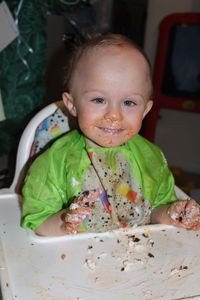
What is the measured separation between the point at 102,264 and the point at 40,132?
46cm

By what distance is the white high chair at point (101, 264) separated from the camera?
2.55 feet

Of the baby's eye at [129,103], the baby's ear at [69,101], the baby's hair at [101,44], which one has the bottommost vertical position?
the baby's ear at [69,101]

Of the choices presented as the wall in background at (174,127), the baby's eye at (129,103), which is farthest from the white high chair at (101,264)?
the wall in background at (174,127)

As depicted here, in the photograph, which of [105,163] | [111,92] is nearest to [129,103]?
[111,92]

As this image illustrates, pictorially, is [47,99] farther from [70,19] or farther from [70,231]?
[70,231]

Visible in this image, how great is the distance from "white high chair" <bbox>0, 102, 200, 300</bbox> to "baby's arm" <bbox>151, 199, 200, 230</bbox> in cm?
2

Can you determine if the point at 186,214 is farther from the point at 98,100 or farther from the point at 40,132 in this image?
the point at 40,132

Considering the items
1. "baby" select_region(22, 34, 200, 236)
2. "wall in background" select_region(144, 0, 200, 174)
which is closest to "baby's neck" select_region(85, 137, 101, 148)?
"baby" select_region(22, 34, 200, 236)

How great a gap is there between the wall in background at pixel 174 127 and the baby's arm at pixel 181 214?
1.50 meters

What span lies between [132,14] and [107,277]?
1876mm

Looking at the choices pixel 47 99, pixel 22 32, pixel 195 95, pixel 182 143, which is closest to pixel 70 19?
pixel 22 32

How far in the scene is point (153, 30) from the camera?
230 cm

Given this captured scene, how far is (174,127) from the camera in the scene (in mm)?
2605

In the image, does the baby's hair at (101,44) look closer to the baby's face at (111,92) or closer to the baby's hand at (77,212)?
the baby's face at (111,92)
